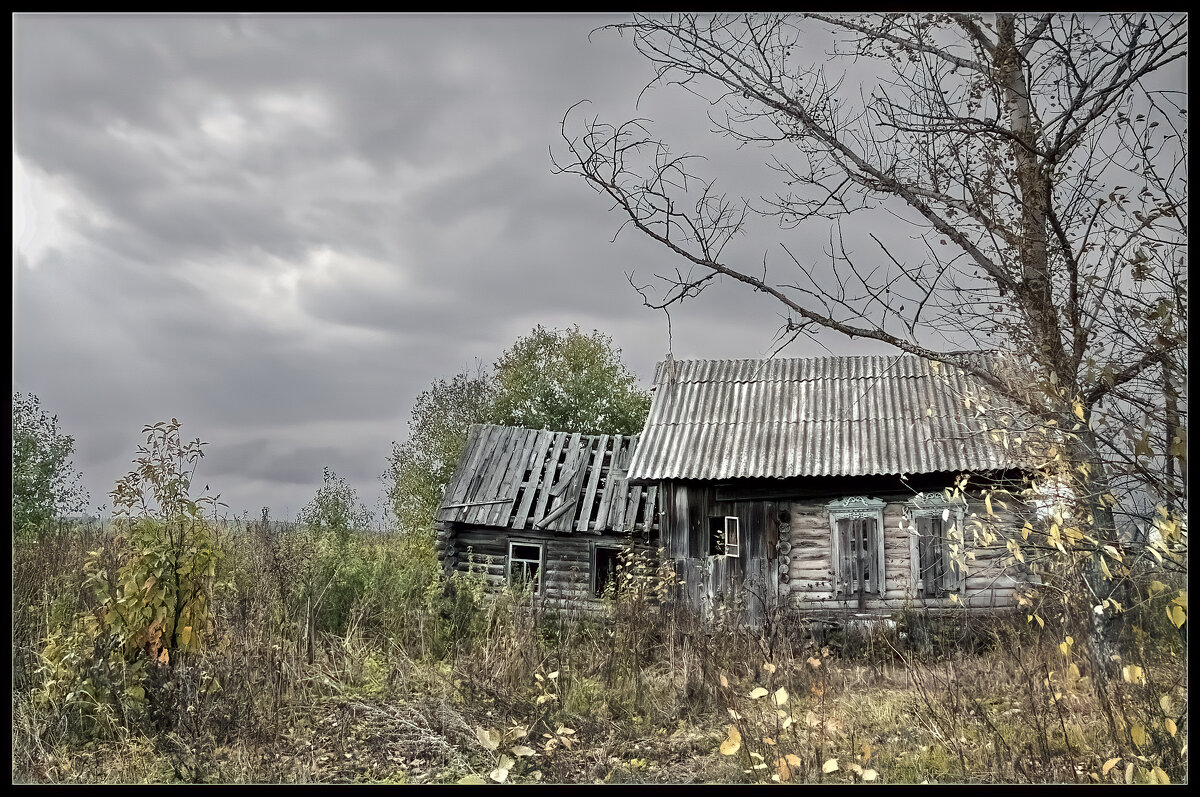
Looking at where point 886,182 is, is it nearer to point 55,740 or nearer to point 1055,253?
point 1055,253

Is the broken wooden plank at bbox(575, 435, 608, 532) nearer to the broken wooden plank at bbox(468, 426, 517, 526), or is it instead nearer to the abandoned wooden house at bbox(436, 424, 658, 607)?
the abandoned wooden house at bbox(436, 424, 658, 607)

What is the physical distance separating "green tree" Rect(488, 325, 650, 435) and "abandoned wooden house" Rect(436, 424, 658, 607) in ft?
12.6

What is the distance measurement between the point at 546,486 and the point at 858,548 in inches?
224

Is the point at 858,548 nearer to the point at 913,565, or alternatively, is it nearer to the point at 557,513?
the point at 913,565

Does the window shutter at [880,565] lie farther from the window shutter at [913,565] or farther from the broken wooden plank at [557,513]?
the broken wooden plank at [557,513]

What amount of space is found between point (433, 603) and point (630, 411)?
11244 millimetres

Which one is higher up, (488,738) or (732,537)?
(732,537)

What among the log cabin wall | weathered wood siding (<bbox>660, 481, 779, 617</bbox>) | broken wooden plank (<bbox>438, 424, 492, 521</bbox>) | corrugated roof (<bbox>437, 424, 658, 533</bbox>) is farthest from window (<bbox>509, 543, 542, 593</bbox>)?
the log cabin wall

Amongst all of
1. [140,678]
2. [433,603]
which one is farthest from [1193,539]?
[433,603]

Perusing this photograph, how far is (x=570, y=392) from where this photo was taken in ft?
60.9

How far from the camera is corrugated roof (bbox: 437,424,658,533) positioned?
13.4 meters

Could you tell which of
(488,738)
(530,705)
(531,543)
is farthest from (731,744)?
(531,543)

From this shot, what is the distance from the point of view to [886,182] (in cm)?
437
